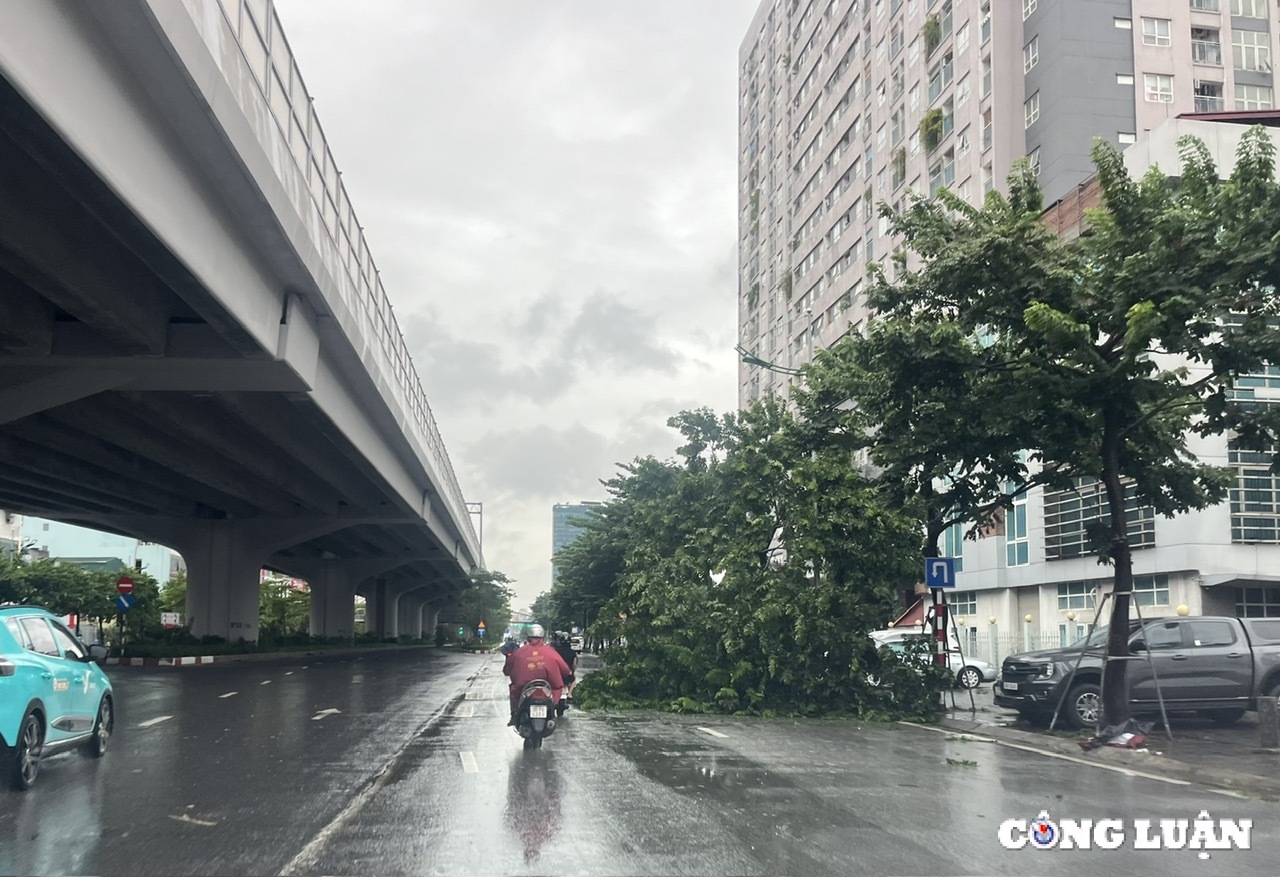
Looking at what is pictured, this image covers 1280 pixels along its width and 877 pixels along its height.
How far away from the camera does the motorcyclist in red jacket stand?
14.6 metres

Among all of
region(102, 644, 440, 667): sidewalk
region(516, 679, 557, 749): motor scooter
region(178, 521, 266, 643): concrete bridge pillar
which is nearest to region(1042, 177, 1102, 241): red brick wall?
region(516, 679, 557, 749): motor scooter

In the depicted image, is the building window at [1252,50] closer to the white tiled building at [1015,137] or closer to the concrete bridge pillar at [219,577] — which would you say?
the white tiled building at [1015,137]

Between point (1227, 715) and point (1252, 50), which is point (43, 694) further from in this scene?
point (1252, 50)

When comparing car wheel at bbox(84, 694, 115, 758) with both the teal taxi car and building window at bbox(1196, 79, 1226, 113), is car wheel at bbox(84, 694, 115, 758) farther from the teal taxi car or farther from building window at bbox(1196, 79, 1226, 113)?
building window at bbox(1196, 79, 1226, 113)

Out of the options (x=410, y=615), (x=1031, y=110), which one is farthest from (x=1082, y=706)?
(x=410, y=615)

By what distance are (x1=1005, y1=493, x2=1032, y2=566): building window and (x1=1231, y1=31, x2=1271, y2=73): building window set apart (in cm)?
2108

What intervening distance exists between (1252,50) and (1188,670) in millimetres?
38905

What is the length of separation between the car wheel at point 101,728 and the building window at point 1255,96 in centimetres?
4822

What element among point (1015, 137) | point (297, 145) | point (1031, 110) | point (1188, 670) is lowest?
point (1188, 670)

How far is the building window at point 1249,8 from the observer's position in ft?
159

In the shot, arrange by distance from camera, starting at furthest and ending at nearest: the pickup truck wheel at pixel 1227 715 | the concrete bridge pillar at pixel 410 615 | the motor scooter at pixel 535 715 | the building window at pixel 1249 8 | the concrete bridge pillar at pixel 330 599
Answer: the concrete bridge pillar at pixel 410 615 → the concrete bridge pillar at pixel 330 599 → the building window at pixel 1249 8 → the pickup truck wheel at pixel 1227 715 → the motor scooter at pixel 535 715

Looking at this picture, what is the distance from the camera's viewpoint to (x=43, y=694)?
1123 cm

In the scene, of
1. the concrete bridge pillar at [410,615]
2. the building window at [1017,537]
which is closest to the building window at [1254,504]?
the building window at [1017,537]

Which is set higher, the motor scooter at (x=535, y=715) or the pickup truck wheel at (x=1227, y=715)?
the motor scooter at (x=535, y=715)
